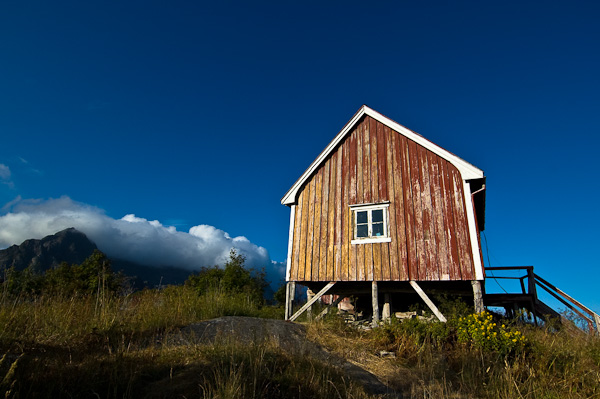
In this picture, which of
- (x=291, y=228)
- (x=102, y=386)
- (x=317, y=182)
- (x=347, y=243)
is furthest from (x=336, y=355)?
(x=317, y=182)

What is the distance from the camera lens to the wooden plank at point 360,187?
11.2m

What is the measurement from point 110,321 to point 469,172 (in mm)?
10754

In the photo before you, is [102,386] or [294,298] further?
[294,298]

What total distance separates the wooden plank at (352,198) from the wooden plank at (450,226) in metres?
3.04

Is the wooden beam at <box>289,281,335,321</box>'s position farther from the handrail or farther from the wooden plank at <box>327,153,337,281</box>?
the handrail

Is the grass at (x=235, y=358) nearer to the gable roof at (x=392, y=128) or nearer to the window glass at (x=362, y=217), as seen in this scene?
the window glass at (x=362, y=217)

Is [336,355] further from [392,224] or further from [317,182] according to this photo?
[317,182]

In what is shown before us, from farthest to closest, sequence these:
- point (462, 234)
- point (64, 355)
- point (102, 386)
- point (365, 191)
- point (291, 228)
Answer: point (291, 228), point (365, 191), point (462, 234), point (64, 355), point (102, 386)

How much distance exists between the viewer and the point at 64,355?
4539mm

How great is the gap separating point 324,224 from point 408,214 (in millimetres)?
3080

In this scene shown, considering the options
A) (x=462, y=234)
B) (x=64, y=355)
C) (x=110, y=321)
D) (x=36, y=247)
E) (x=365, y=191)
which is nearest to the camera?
(x=64, y=355)

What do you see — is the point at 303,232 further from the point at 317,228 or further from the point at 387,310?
the point at 387,310

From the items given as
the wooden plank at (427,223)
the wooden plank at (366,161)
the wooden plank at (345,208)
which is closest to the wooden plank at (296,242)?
the wooden plank at (345,208)

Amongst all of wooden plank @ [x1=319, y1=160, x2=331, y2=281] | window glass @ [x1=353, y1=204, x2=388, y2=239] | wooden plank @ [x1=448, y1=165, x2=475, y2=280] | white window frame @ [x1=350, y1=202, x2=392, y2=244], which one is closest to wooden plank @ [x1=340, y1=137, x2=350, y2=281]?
white window frame @ [x1=350, y1=202, x2=392, y2=244]
